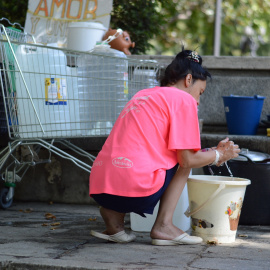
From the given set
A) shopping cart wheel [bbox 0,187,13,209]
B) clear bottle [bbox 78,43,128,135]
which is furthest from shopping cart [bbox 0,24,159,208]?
shopping cart wheel [bbox 0,187,13,209]

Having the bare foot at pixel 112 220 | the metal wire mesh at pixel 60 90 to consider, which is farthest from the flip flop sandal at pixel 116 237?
the metal wire mesh at pixel 60 90

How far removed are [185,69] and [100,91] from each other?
1.15m

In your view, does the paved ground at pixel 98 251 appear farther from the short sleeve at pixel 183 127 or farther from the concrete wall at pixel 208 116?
the concrete wall at pixel 208 116

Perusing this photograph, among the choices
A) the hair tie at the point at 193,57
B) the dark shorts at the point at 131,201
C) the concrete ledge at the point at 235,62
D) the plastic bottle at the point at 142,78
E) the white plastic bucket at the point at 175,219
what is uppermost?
the hair tie at the point at 193,57

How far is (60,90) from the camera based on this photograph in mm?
4156

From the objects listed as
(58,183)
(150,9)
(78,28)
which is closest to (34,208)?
(58,183)

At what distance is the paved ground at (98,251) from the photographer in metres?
2.80

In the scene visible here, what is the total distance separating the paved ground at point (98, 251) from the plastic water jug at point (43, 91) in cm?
74

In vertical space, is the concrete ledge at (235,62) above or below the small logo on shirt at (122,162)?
above

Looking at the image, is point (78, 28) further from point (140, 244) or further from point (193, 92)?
point (140, 244)

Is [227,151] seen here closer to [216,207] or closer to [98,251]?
[216,207]

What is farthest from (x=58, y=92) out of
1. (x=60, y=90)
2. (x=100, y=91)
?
(x=100, y=91)

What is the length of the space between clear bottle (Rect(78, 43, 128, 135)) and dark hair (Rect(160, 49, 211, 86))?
92 centimetres

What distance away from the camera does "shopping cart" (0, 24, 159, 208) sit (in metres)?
4.10
